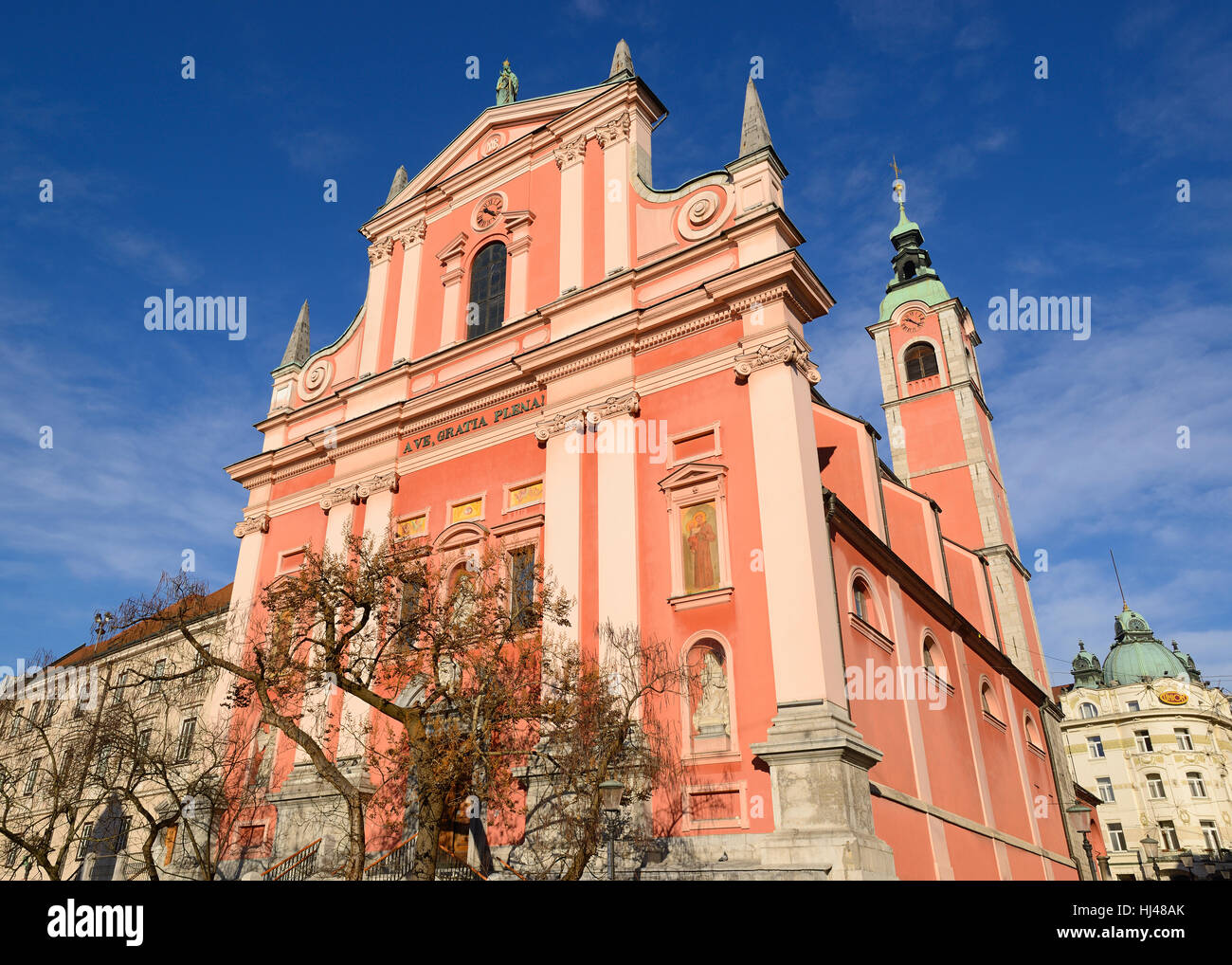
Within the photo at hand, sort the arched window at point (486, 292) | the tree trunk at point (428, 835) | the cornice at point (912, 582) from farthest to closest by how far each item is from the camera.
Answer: the arched window at point (486, 292) < the cornice at point (912, 582) < the tree trunk at point (428, 835)

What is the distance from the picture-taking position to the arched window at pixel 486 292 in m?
21.6

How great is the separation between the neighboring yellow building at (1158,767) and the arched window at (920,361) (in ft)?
85.6

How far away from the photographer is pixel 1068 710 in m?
54.9

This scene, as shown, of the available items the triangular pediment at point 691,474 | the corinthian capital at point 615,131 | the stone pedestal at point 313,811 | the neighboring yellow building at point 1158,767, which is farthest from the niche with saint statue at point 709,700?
the neighboring yellow building at point 1158,767

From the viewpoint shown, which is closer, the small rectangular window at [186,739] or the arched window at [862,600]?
A: the arched window at [862,600]

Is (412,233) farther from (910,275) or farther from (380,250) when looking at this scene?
(910,275)

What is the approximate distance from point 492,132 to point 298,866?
1855cm

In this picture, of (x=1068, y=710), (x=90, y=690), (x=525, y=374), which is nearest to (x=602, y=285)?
(x=525, y=374)

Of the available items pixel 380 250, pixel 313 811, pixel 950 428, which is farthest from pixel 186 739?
pixel 950 428

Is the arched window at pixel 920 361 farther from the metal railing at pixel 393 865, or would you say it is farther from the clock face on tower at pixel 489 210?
the metal railing at pixel 393 865

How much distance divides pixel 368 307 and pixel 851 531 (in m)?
14.9

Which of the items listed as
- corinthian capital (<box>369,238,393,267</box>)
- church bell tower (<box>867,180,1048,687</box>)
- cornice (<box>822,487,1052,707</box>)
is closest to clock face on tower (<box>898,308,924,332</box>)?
church bell tower (<box>867,180,1048,687</box>)

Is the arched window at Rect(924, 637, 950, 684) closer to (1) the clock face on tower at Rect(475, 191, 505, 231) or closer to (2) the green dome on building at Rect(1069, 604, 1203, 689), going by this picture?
(1) the clock face on tower at Rect(475, 191, 505, 231)
